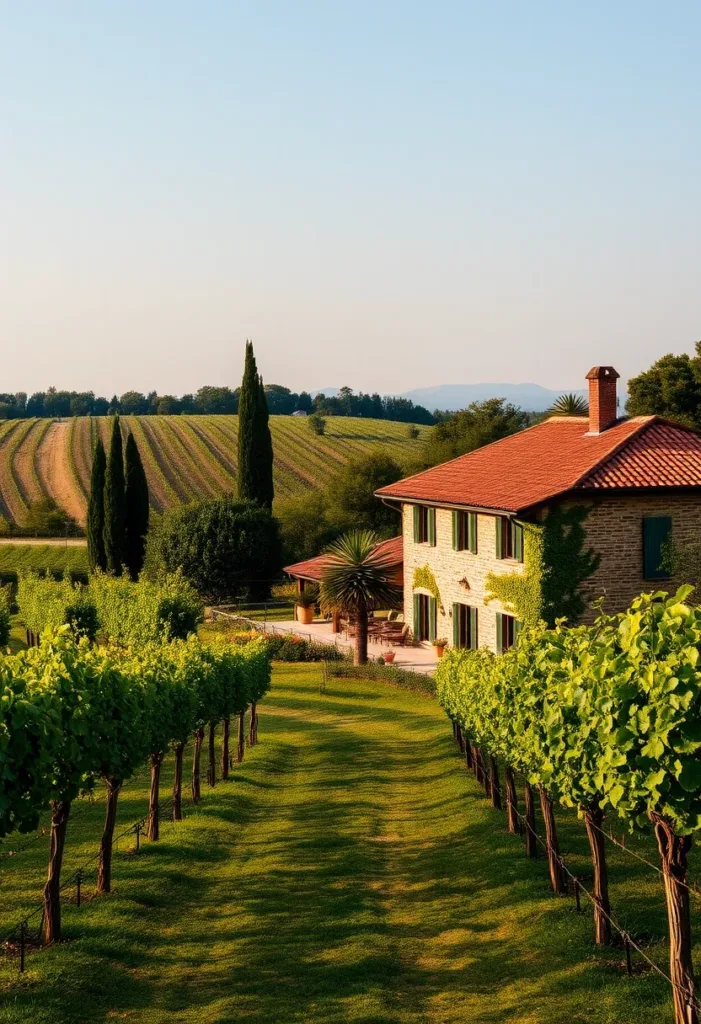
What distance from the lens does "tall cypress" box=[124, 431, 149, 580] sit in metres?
60.0

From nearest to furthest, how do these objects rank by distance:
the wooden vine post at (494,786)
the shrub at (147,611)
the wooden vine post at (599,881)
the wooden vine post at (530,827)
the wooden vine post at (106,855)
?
the wooden vine post at (599,881), the wooden vine post at (106,855), the wooden vine post at (530,827), the wooden vine post at (494,786), the shrub at (147,611)

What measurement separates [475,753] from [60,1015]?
41.1 feet

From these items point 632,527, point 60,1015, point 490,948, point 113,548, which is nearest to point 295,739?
point 632,527

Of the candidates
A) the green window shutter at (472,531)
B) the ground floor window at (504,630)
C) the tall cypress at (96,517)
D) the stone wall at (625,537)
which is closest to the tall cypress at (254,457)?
the tall cypress at (96,517)

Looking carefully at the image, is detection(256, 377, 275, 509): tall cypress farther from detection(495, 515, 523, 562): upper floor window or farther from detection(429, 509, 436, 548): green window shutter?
detection(495, 515, 523, 562): upper floor window

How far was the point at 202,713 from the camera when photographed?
20.1 metres

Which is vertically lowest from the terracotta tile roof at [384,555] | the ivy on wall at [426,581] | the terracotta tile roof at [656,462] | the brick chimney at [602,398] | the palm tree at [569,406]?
the ivy on wall at [426,581]

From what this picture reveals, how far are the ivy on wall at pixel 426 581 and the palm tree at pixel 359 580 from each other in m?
1.34

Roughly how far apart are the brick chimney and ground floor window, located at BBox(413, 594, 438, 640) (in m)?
8.11

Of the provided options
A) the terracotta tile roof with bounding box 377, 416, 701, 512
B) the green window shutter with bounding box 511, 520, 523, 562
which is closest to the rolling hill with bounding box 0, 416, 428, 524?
the terracotta tile roof with bounding box 377, 416, 701, 512

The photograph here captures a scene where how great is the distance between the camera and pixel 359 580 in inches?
1460

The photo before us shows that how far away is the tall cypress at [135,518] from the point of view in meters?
60.0

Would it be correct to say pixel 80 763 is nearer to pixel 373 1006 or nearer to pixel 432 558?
pixel 373 1006

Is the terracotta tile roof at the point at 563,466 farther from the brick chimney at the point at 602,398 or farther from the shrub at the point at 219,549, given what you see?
the shrub at the point at 219,549
